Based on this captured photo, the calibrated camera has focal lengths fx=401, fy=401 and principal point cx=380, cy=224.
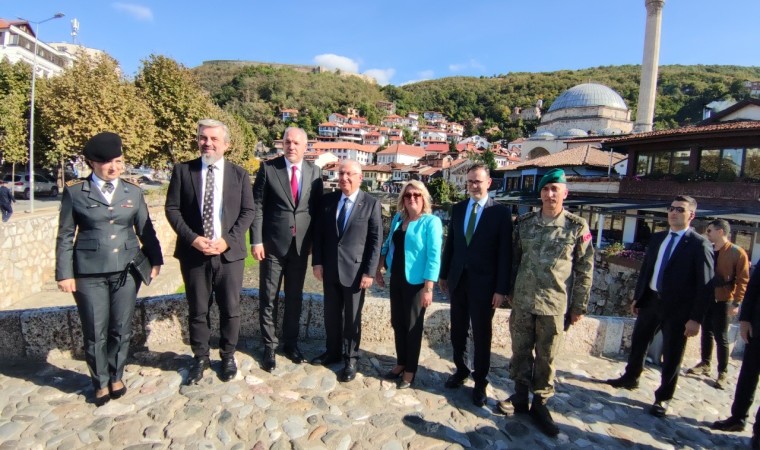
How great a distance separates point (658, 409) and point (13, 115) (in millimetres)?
30900

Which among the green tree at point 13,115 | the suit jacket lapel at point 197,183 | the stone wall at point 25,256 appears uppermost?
the green tree at point 13,115

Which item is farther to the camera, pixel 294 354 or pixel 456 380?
pixel 294 354

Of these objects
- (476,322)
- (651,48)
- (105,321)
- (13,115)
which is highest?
(651,48)

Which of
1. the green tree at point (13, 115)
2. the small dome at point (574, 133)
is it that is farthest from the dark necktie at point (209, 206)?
the small dome at point (574, 133)

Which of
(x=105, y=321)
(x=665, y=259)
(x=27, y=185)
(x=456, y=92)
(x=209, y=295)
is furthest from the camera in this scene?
(x=456, y=92)

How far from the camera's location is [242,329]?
13.4 feet

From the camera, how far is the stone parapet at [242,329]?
3.58m

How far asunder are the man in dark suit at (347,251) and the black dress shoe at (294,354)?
14 cm

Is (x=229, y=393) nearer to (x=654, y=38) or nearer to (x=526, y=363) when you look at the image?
(x=526, y=363)

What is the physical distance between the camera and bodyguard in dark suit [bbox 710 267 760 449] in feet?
10.2

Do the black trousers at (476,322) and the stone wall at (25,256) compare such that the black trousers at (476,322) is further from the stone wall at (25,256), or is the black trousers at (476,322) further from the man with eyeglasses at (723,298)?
the stone wall at (25,256)

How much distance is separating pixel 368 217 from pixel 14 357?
340cm

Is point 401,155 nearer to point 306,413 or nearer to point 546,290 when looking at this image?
point 546,290

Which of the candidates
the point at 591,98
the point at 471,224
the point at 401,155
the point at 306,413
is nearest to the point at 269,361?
the point at 306,413
